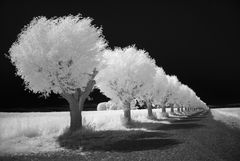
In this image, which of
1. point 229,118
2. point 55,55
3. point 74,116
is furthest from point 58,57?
point 229,118

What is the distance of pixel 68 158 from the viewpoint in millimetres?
17484

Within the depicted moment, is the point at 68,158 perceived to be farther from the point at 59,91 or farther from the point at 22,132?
the point at 22,132

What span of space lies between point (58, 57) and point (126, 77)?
55.7 ft

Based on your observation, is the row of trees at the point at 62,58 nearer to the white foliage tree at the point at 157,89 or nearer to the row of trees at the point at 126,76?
the row of trees at the point at 126,76

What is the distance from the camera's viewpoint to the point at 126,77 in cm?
4303

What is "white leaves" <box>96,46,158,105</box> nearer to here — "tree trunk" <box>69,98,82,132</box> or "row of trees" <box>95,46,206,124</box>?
"row of trees" <box>95,46,206,124</box>

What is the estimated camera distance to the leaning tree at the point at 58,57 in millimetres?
27094

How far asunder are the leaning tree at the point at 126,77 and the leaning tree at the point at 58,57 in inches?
444

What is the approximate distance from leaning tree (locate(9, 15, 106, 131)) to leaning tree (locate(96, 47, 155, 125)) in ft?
37.0

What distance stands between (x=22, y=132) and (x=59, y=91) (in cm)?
554

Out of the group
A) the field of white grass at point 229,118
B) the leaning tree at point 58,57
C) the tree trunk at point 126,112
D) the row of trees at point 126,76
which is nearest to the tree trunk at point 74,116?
the leaning tree at point 58,57

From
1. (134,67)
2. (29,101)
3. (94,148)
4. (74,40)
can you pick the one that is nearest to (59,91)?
(74,40)

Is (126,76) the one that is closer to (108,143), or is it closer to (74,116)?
(74,116)

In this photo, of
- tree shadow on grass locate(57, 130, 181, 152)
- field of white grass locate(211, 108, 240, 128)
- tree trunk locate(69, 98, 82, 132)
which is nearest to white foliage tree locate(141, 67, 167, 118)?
field of white grass locate(211, 108, 240, 128)
